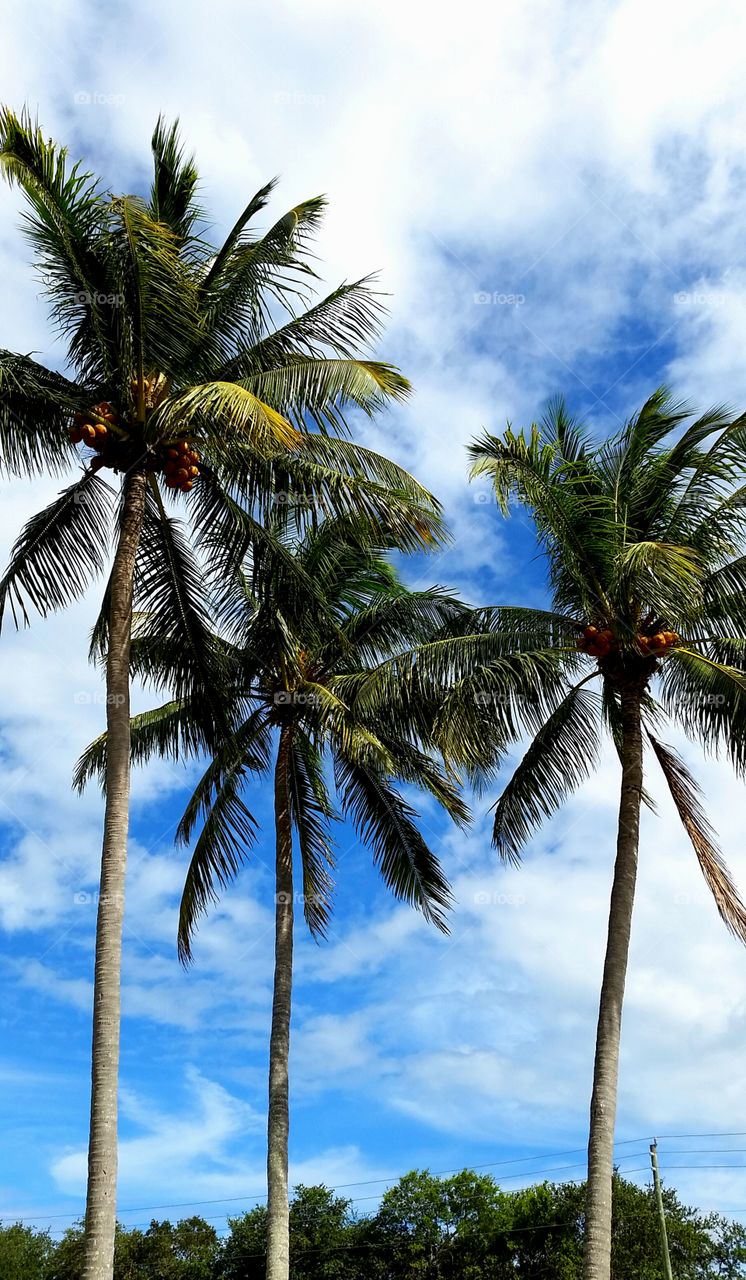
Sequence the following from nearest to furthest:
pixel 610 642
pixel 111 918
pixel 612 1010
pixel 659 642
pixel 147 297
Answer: pixel 111 918 < pixel 147 297 < pixel 612 1010 < pixel 659 642 < pixel 610 642

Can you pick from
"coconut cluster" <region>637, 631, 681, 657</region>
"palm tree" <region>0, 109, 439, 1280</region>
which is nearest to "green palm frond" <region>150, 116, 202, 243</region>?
"palm tree" <region>0, 109, 439, 1280</region>

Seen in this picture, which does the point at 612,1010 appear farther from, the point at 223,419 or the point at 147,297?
the point at 147,297

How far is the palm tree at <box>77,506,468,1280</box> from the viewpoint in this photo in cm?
1772

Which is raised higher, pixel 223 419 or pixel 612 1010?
pixel 223 419

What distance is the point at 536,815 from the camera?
17219mm

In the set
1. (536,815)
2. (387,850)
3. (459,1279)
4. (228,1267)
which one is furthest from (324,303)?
(228,1267)

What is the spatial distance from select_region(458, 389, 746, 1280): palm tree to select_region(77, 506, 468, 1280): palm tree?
1.99 meters

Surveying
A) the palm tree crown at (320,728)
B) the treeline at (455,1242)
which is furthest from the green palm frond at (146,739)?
the treeline at (455,1242)

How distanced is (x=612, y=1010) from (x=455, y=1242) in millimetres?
21503

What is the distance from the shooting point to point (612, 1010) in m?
14.2

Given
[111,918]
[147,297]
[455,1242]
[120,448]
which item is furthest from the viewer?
[455,1242]

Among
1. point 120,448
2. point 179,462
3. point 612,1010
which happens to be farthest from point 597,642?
point 120,448

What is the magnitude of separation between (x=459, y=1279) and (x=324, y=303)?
26817 mm

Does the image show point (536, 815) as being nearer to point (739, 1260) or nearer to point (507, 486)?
point (507, 486)
